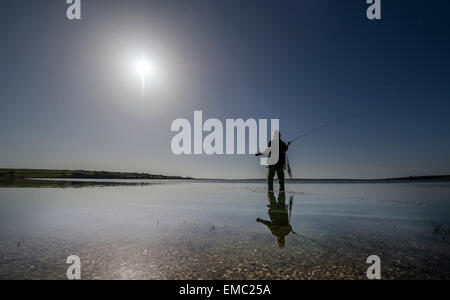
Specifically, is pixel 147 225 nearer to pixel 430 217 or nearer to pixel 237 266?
pixel 237 266

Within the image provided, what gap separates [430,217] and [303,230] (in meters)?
8.50

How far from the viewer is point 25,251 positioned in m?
6.67

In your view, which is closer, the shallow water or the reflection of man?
the shallow water

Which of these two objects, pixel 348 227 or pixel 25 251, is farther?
pixel 348 227

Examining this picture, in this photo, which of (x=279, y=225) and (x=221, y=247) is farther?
(x=279, y=225)

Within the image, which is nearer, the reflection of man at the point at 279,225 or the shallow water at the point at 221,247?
the shallow water at the point at 221,247

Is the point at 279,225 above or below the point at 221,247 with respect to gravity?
below

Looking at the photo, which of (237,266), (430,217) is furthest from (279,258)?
(430,217)
